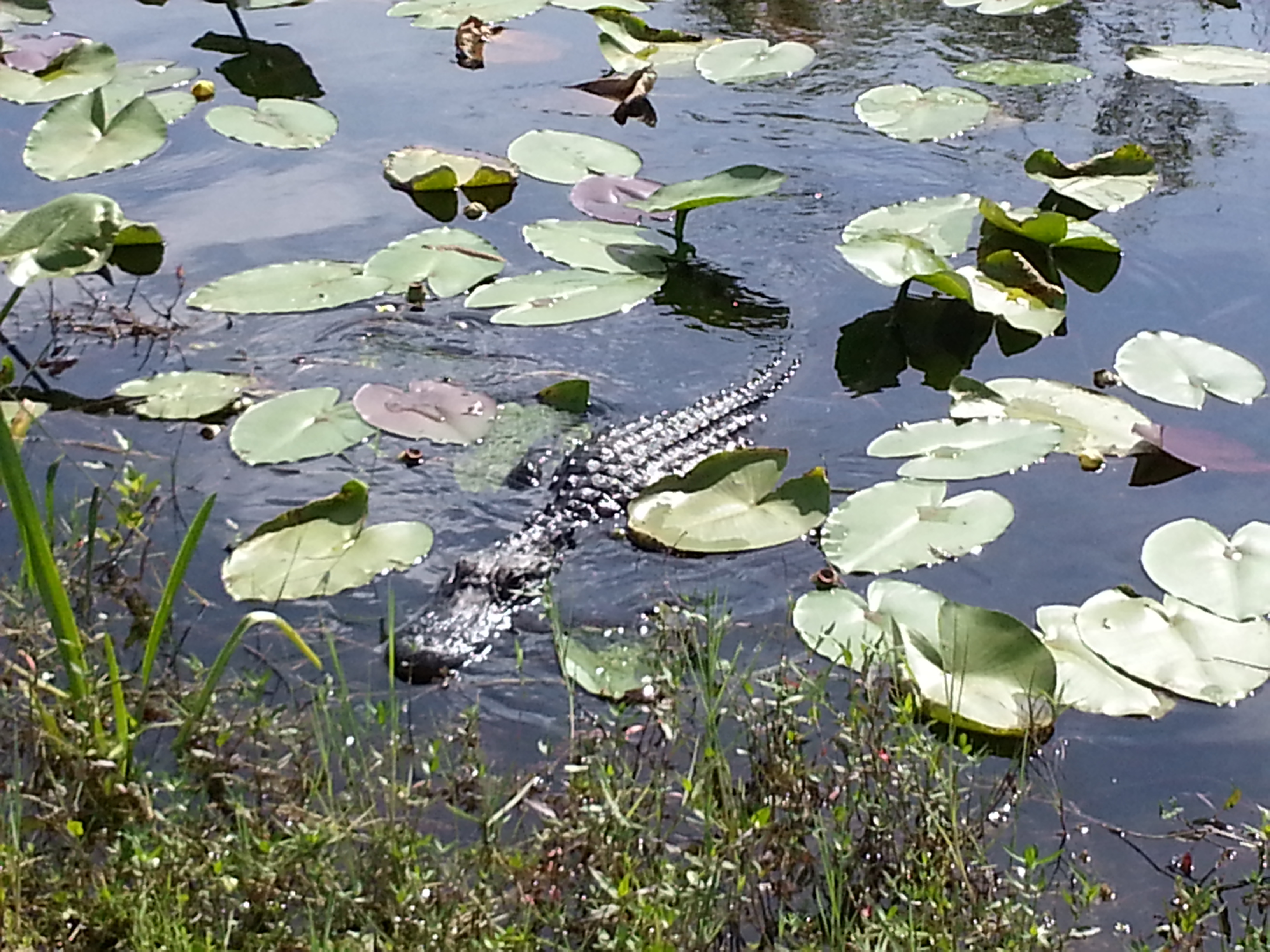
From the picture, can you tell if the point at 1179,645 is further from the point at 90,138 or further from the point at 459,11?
the point at 459,11

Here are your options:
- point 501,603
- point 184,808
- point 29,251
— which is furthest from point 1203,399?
point 29,251

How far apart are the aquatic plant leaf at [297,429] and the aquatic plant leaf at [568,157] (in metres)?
1.18

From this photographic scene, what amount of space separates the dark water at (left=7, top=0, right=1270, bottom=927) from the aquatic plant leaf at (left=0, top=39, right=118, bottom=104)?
0.09m

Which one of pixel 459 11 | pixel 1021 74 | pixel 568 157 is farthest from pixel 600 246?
pixel 459 11

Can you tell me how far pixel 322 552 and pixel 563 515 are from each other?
48cm

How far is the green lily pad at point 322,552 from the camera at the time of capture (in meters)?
2.47

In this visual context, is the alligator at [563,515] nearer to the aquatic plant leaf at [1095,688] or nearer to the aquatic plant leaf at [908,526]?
the aquatic plant leaf at [908,526]

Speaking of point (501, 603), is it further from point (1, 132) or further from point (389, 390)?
point (1, 132)

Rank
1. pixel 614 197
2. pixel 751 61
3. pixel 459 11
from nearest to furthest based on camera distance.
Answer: pixel 614 197 → pixel 751 61 → pixel 459 11

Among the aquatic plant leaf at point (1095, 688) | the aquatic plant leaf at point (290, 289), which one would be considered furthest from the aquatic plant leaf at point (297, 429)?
the aquatic plant leaf at point (1095, 688)

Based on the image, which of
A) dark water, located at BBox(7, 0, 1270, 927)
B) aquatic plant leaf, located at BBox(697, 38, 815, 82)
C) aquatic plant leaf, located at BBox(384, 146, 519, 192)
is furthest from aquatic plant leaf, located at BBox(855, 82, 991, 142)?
aquatic plant leaf, located at BBox(384, 146, 519, 192)

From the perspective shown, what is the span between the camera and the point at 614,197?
12.3ft

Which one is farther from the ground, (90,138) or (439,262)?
(90,138)

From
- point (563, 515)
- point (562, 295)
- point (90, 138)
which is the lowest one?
point (563, 515)
